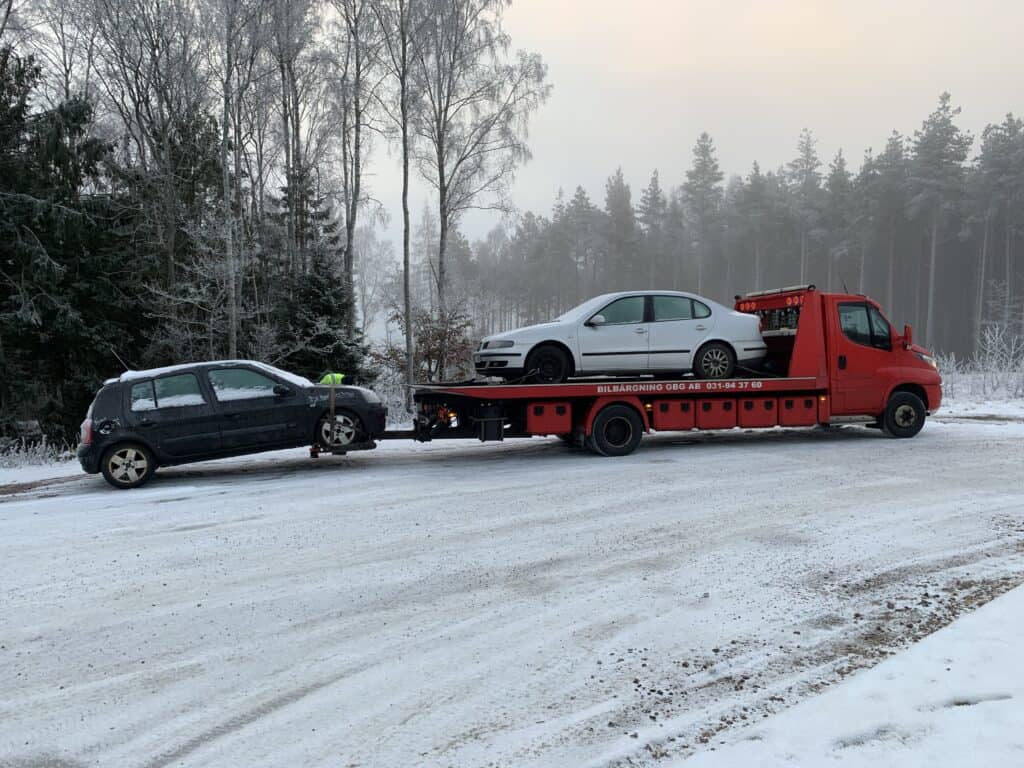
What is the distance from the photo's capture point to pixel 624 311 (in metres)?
10.4

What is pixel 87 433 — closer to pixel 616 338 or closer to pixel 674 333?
pixel 616 338

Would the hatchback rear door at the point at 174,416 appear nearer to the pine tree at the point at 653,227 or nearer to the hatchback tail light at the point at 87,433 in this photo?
the hatchback tail light at the point at 87,433

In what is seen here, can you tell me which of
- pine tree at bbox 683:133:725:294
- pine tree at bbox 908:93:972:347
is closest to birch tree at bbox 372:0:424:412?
pine tree at bbox 908:93:972:347

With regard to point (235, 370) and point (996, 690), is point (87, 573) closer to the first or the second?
point (235, 370)

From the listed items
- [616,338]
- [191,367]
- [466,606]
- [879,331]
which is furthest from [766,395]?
[191,367]

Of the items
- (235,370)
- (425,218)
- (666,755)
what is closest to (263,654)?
(666,755)

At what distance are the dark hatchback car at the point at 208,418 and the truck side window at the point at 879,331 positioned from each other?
7891mm

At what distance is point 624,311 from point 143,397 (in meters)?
A: 6.63

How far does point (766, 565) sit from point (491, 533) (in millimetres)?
2359

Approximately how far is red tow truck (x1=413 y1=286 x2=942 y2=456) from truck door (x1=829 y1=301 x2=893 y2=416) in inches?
0.6

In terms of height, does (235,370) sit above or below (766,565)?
above

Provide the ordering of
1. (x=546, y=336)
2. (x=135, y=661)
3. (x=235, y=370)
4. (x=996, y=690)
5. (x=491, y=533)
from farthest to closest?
(x=546, y=336), (x=235, y=370), (x=491, y=533), (x=135, y=661), (x=996, y=690)

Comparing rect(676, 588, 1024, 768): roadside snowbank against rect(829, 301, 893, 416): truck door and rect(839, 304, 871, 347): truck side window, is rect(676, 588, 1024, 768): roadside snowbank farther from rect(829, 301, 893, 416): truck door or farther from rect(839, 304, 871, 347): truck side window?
rect(839, 304, 871, 347): truck side window

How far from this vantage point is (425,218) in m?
68.9
